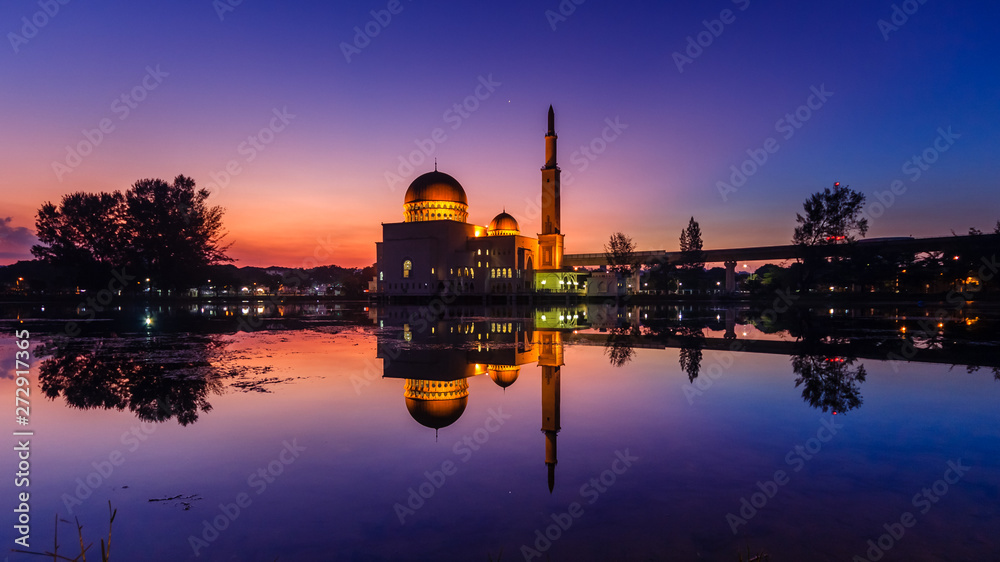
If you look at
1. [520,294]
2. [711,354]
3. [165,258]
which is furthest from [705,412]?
[165,258]

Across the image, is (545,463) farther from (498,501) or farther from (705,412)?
(705,412)

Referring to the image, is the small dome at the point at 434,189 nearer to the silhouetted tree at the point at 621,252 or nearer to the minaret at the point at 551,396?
the silhouetted tree at the point at 621,252

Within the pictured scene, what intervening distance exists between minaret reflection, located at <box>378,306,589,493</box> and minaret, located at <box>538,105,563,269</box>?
168ft

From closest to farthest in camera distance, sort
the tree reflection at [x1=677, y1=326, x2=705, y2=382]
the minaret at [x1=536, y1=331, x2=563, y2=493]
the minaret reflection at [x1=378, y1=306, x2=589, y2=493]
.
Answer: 1. the minaret at [x1=536, y1=331, x2=563, y2=493]
2. the minaret reflection at [x1=378, y1=306, x2=589, y2=493]
3. the tree reflection at [x1=677, y1=326, x2=705, y2=382]

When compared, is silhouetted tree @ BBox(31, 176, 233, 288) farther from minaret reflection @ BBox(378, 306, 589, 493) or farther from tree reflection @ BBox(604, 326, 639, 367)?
tree reflection @ BBox(604, 326, 639, 367)

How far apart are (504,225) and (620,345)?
6326cm

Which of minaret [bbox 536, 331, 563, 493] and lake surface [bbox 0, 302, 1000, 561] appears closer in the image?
lake surface [bbox 0, 302, 1000, 561]

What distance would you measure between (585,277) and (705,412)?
72544 mm

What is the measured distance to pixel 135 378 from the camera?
12.0 metres

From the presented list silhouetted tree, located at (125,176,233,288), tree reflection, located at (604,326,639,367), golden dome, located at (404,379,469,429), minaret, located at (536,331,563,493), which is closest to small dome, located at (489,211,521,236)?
silhouetted tree, located at (125,176,233,288)

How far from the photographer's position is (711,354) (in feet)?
54.4

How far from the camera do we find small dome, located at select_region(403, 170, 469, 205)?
246ft

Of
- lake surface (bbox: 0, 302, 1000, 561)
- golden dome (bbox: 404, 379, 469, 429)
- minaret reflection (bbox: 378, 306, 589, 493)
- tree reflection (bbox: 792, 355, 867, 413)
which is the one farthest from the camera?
tree reflection (bbox: 792, 355, 867, 413)

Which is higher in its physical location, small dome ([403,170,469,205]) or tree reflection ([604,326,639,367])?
small dome ([403,170,469,205])
